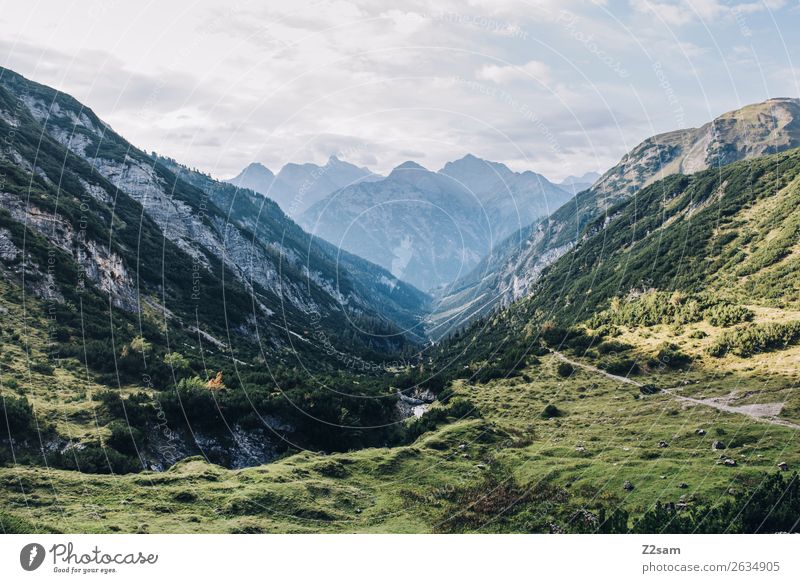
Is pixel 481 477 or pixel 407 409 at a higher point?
pixel 481 477

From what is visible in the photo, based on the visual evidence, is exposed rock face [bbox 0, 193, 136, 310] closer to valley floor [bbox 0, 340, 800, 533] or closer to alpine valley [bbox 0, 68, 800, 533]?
alpine valley [bbox 0, 68, 800, 533]

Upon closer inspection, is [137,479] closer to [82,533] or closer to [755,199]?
[82,533]

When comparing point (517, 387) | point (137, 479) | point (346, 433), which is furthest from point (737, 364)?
point (137, 479)

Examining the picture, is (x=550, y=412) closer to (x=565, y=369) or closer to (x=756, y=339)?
(x=565, y=369)

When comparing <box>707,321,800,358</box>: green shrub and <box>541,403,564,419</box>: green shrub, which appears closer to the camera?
<box>707,321,800,358</box>: green shrub

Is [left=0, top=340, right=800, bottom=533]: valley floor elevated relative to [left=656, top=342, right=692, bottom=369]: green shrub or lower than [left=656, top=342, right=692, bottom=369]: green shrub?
lower
